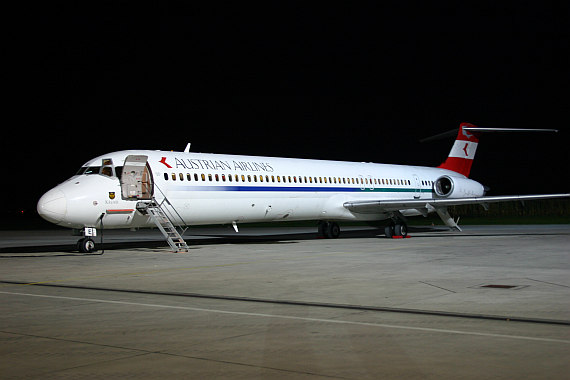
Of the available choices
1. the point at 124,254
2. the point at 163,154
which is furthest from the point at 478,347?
the point at 163,154

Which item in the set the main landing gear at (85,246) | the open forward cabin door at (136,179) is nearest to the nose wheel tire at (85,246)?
the main landing gear at (85,246)

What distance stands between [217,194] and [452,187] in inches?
654

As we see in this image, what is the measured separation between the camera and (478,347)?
20.8 feet

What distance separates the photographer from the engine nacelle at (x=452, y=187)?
34406 millimetres

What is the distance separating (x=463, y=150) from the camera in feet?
121

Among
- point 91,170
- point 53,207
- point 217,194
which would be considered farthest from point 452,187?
point 53,207

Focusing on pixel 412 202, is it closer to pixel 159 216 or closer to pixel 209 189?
pixel 209 189

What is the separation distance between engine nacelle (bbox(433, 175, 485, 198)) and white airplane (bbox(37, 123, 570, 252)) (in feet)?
9.22

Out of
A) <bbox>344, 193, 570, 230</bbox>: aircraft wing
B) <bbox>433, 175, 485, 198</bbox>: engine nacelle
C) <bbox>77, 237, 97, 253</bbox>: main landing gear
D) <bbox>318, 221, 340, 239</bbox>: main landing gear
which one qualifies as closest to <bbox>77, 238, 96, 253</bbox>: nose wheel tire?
<bbox>77, 237, 97, 253</bbox>: main landing gear

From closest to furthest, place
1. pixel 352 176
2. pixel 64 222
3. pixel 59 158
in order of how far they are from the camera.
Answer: pixel 64 222
pixel 352 176
pixel 59 158

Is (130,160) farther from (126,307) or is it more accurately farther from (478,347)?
(478,347)

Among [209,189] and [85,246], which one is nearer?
[85,246]

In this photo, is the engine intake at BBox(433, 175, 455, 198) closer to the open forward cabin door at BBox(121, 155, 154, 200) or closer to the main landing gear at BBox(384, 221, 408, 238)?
the main landing gear at BBox(384, 221, 408, 238)

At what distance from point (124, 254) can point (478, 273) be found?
10.9 meters
